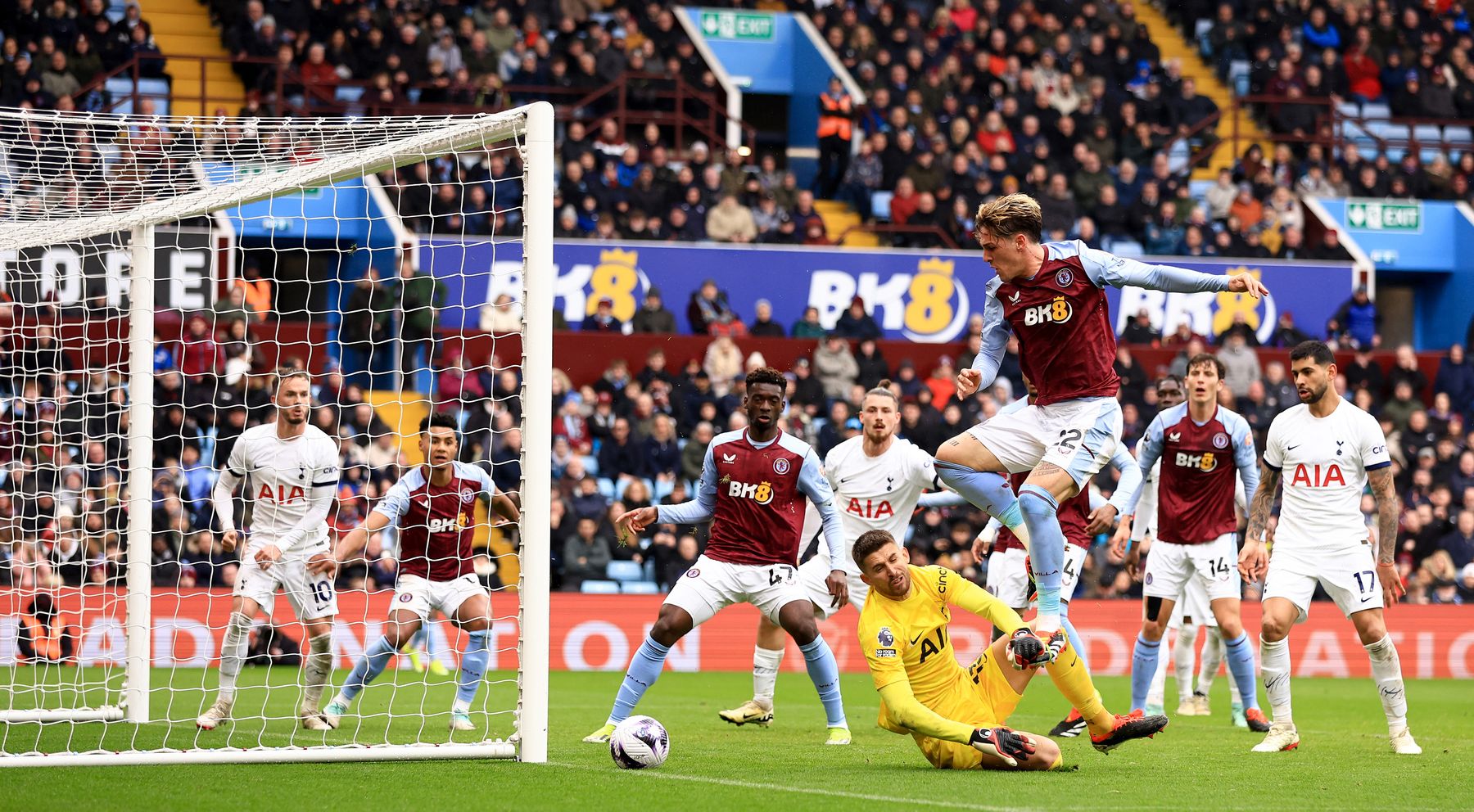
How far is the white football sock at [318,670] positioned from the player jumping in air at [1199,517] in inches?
213

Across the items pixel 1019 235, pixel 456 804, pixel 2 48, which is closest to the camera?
pixel 456 804

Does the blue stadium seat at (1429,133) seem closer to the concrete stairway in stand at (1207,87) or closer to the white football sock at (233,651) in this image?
the concrete stairway in stand at (1207,87)

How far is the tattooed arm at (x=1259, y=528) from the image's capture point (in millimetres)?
10383

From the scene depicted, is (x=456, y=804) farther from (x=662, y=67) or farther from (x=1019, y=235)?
(x=662, y=67)

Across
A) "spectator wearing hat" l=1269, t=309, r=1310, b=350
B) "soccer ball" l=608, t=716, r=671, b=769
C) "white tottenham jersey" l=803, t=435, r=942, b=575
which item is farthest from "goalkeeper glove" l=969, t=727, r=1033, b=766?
"spectator wearing hat" l=1269, t=309, r=1310, b=350

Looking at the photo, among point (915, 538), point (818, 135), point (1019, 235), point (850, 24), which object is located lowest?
point (915, 538)

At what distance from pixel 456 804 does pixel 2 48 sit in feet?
56.2

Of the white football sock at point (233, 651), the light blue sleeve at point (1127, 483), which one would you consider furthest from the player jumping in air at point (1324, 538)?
the white football sock at point (233, 651)

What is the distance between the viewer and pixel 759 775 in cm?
869

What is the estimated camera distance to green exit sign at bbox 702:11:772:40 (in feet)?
88.4

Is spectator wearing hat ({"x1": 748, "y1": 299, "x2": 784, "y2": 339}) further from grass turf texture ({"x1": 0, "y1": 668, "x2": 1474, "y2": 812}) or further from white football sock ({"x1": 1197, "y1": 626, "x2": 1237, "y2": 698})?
grass turf texture ({"x1": 0, "y1": 668, "x2": 1474, "y2": 812})

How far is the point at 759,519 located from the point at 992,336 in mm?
2212

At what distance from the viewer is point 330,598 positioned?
11414 mm

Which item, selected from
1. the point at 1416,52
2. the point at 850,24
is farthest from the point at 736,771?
the point at 1416,52
